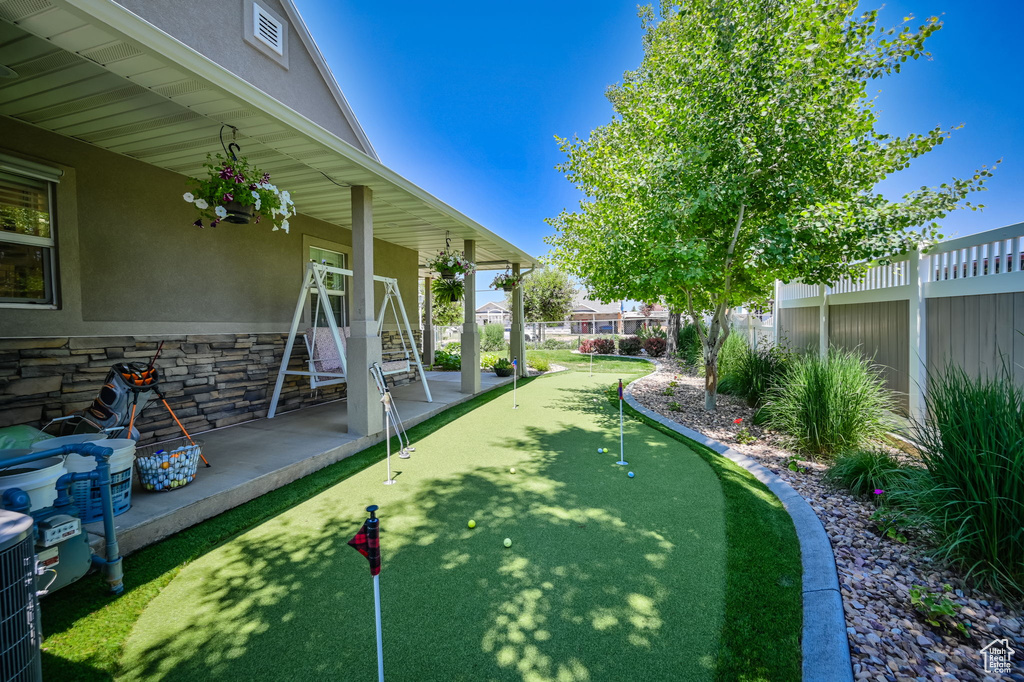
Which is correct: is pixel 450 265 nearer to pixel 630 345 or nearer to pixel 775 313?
pixel 775 313

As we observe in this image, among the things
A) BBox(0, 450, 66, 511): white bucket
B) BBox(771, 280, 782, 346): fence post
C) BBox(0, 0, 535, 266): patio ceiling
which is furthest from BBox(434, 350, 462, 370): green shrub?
BBox(0, 450, 66, 511): white bucket

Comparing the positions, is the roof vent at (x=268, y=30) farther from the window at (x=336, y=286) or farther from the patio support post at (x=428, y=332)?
the patio support post at (x=428, y=332)

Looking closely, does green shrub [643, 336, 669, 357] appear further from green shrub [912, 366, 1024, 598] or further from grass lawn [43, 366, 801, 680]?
green shrub [912, 366, 1024, 598]

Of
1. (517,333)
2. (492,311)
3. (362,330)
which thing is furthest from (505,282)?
(492,311)

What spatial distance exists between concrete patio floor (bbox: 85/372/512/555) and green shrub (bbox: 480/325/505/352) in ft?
39.7

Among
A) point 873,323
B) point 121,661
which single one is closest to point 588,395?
point 873,323

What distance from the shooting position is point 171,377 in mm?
5047

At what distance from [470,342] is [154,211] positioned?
16.9 ft

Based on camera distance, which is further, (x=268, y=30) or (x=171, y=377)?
(x=268, y=30)

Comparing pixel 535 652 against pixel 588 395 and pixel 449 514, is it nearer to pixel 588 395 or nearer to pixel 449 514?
pixel 449 514

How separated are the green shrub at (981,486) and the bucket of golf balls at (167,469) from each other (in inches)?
213

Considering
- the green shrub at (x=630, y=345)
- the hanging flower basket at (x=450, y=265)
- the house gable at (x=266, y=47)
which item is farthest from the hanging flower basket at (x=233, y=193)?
the green shrub at (x=630, y=345)

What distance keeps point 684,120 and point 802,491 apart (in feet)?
16.4

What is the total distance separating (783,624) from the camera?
227cm
